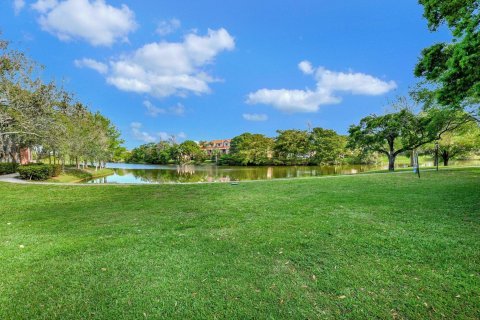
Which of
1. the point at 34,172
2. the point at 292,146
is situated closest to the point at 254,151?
the point at 292,146

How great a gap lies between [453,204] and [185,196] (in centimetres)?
824

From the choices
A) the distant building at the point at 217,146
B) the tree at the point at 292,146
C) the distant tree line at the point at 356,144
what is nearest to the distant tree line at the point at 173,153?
the distant tree line at the point at 356,144

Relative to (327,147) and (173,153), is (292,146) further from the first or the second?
(173,153)

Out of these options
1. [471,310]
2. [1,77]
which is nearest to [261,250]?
[471,310]

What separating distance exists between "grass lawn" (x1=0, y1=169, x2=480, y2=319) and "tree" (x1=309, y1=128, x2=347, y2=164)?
143 ft

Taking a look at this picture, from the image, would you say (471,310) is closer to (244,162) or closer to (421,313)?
(421,313)

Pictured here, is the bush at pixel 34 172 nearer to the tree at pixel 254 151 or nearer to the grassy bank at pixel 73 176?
the grassy bank at pixel 73 176

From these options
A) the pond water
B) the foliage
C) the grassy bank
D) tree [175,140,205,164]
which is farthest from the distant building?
the foliage

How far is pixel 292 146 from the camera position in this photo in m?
54.0

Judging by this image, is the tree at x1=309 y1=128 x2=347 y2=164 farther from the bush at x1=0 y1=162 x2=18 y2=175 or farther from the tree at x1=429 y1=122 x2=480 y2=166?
the bush at x1=0 y1=162 x2=18 y2=175

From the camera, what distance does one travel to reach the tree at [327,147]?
4912 centimetres

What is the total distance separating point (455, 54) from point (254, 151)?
51.2 metres

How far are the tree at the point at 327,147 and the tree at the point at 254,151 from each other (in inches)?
391

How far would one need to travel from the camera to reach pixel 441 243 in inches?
165
